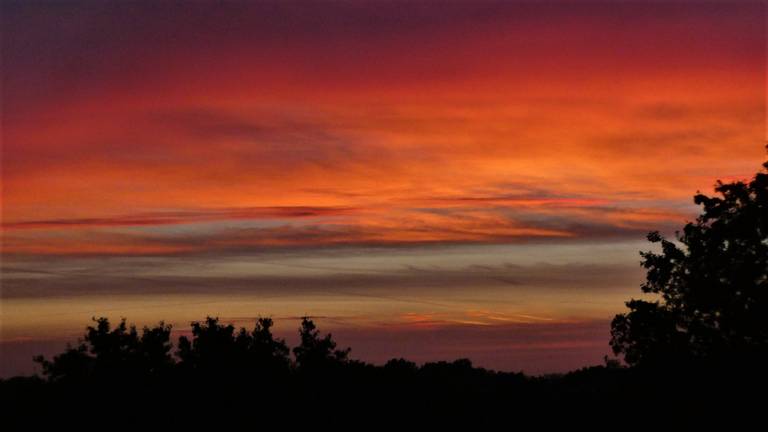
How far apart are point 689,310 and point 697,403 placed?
1624 centimetres

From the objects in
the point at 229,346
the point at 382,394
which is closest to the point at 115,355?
the point at 229,346

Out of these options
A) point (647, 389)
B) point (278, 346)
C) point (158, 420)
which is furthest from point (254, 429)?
point (278, 346)

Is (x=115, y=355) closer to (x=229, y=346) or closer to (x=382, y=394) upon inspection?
(x=229, y=346)

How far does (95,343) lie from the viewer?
120875mm

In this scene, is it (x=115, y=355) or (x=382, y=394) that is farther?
(x=115, y=355)

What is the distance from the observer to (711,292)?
5875 cm

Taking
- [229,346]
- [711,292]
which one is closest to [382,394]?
[711,292]

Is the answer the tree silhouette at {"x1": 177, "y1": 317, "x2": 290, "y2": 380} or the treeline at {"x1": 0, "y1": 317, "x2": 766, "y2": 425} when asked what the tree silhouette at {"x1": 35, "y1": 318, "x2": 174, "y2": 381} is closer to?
the tree silhouette at {"x1": 177, "y1": 317, "x2": 290, "y2": 380}

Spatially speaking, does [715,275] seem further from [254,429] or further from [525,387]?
[254,429]

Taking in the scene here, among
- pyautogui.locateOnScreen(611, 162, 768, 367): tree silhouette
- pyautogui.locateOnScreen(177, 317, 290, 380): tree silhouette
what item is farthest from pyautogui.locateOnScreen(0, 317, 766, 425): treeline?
pyautogui.locateOnScreen(177, 317, 290, 380): tree silhouette

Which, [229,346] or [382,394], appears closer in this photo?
[382,394]

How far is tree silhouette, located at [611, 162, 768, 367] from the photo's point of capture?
184 ft

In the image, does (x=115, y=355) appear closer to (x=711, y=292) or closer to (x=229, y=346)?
(x=229, y=346)

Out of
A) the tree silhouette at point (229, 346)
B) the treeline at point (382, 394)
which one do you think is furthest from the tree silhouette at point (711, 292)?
the tree silhouette at point (229, 346)
